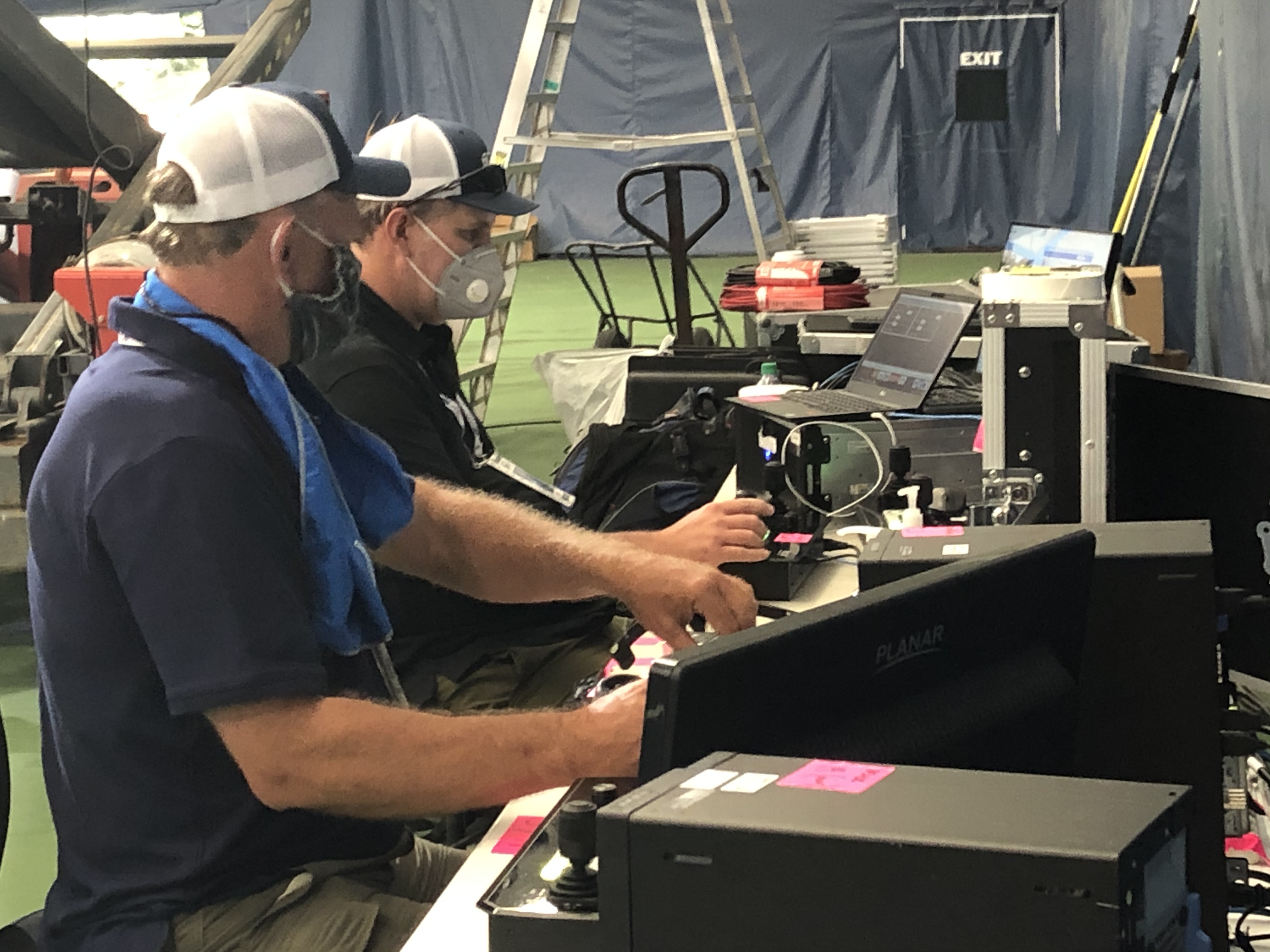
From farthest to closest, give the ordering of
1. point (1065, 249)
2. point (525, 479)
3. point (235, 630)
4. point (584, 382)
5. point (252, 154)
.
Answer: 1. point (584, 382)
2. point (1065, 249)
3. point (525, 479)
4. point (252, 154)
5. point (235, 630)

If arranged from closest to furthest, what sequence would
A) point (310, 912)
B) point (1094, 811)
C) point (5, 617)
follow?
1. point (1094, 811)
2. point (310, 912)
3. point (5, 617)

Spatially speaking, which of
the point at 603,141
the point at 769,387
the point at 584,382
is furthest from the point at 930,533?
the point at 603,141

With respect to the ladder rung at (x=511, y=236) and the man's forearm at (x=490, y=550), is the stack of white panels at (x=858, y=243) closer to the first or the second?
the ladder rung at (x=511, y=236)

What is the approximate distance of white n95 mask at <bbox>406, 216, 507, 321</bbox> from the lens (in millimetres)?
2783

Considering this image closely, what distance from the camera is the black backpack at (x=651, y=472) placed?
3.05 metres

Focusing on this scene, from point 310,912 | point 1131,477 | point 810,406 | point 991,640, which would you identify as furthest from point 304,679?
point 810,406

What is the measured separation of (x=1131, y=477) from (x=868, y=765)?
1.10 metres

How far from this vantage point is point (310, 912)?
1585mm

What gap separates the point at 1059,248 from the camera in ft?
13.0

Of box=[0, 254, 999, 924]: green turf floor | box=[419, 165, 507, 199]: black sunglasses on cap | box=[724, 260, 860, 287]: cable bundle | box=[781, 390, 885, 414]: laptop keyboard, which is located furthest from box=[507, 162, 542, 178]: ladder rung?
box=[781, 390, 885, 414]: laptop keyboard

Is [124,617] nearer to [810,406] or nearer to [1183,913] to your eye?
[1183,913]

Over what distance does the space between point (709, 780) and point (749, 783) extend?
2 centimetres

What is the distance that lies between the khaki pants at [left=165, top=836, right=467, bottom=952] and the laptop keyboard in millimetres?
1205

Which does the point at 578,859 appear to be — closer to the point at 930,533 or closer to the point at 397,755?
the point at 397,755
